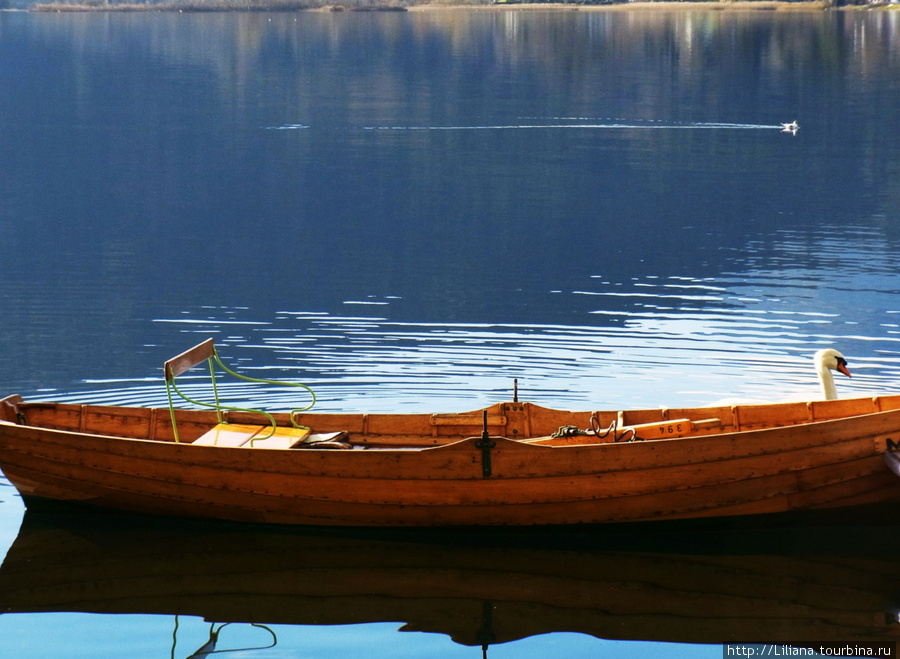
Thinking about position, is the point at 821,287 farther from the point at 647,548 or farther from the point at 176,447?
the point at 176,447

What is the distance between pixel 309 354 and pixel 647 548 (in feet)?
30.9

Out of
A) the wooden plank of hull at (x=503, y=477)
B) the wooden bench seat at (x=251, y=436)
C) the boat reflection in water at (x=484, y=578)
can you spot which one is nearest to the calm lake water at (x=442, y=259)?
the boat reflection in water at (x=484, y=578)

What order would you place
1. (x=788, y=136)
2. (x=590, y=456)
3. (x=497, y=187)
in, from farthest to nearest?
1. (x=788, y=136)
2. (x=497, y=187)
3. (x=590, y=456)

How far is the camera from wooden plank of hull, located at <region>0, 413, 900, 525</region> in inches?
511

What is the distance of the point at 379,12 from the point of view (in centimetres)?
15538

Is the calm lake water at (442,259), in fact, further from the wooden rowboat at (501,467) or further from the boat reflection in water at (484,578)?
the wooden rowboat at (501,467)

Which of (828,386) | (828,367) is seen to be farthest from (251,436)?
(828,367)

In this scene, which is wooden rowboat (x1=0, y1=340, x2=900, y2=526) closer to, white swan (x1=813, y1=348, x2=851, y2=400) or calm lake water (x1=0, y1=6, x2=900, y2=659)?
calm lake water (x1=0, y1=6, x2=900, y2=659)

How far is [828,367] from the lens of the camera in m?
14.9

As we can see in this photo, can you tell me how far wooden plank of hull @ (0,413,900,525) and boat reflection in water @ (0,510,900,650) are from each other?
414 mm

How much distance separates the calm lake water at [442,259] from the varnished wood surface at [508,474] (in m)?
0.56

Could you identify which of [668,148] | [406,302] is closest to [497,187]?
[668,148]

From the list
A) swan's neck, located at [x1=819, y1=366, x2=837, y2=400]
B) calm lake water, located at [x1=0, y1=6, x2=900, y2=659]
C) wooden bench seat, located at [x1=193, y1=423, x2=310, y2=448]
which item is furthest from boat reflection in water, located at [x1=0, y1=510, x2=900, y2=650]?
swan's neck, located at [x1=819, y1=366, x2=837, y2=400]

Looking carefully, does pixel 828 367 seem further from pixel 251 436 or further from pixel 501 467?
pixel 251 436
